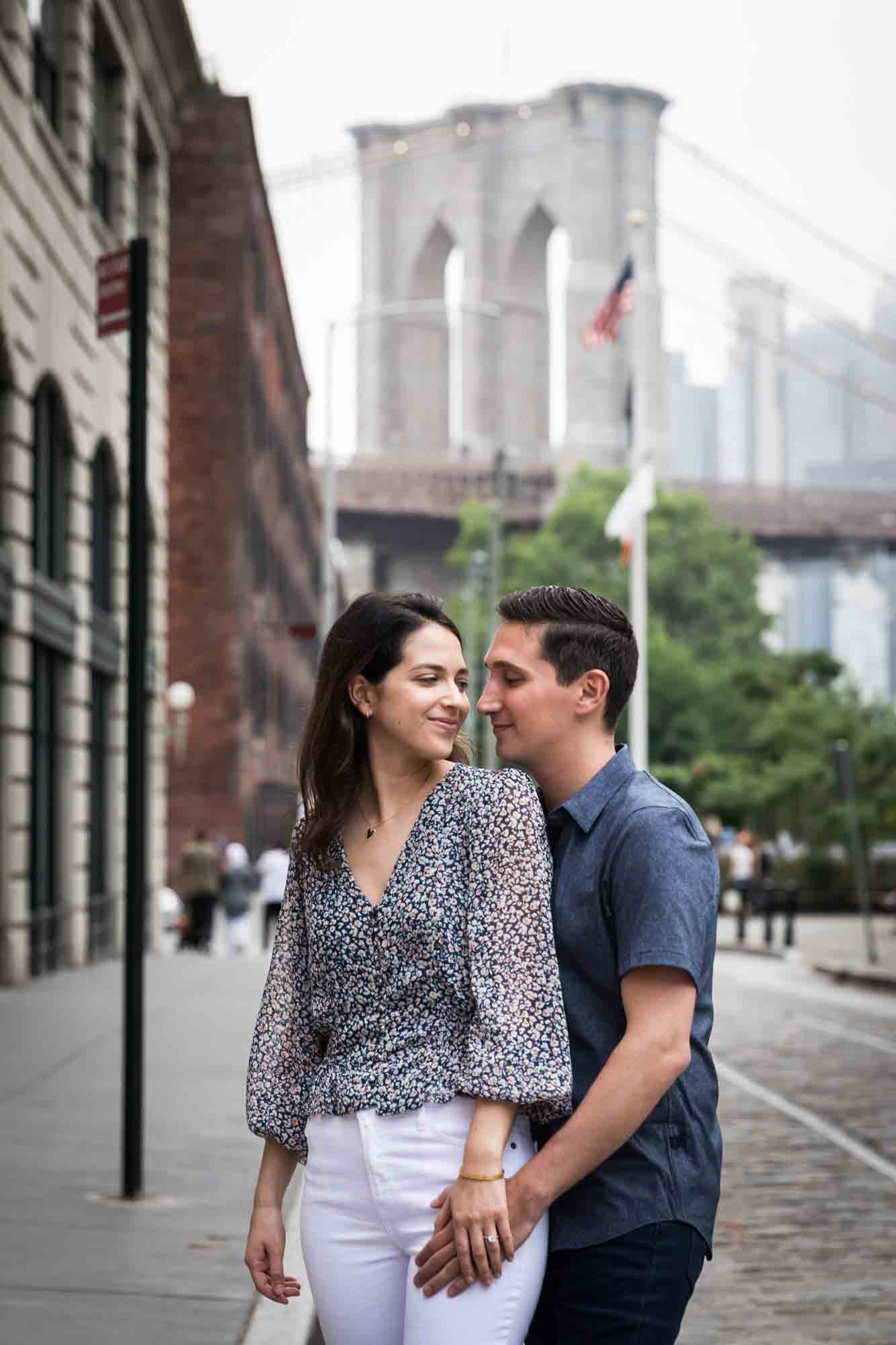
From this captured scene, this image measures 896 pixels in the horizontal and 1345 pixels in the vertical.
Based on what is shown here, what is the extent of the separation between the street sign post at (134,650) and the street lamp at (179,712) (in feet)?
79.7

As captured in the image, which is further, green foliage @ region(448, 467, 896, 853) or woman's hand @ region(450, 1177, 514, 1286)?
green foliage @ region(448, 467, 896, 853)

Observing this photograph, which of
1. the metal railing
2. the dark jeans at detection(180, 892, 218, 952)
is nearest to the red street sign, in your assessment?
the metal railing

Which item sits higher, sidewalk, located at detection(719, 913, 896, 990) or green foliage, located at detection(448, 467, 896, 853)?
green foliage, located at detection(448, 467, 896, 853)

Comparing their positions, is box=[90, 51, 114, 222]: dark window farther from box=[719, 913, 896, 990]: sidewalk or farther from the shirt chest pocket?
the shirt chest pocket

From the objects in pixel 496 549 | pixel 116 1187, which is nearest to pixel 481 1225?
pixel 116 1187

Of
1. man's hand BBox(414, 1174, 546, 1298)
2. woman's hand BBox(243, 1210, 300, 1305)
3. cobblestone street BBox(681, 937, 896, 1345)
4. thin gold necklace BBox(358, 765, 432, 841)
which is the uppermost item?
thin gold necklace BBox(358, 765, 432, 841)

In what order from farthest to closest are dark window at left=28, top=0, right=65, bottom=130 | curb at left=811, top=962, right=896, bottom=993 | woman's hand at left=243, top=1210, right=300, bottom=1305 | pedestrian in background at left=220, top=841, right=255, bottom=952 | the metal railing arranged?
1. pedestrian in background at left=220, top=841, right=255, bottom=952
2. curb at left=811, top=962, right=896, bottom=993
3. dark window at left=28, top=0, right=65, bottom=130
4. the metal railing
5. woman's hand at left=243, top=1210, right=300, bottom=1305

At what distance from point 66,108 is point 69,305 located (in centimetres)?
195

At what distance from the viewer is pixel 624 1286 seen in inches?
113

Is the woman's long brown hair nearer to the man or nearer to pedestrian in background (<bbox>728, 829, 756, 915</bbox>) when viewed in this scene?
the man

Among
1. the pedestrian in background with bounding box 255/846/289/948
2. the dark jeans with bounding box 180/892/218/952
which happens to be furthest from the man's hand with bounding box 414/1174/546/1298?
the dark jeans with bounding box 180/892/218/952

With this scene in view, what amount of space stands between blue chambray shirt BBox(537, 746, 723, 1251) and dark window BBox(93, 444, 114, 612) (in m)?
19.7

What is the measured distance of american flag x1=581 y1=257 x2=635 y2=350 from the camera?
1162 inches

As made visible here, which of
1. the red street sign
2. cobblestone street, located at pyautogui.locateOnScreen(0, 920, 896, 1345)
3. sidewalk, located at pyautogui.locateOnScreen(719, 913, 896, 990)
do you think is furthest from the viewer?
sidewalk, located at pyautogui.locateOnScreen(719, 913, 896, 990)
